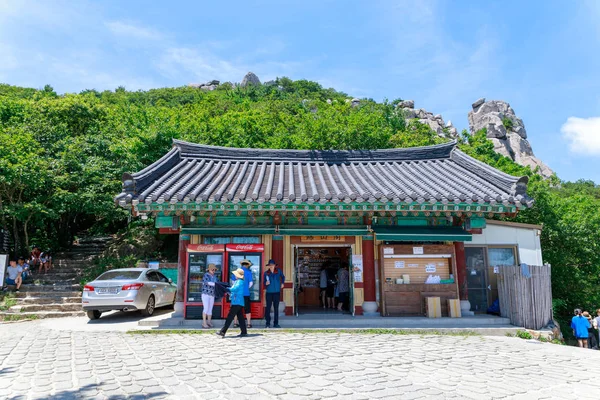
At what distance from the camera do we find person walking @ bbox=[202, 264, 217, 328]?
9.84 m

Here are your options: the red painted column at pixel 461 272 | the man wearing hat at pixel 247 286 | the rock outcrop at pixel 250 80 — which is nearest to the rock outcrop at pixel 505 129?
the rock outcrop at pixel 250 80

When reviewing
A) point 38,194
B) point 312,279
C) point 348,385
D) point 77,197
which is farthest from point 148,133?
point 348,385

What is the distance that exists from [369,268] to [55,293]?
1326 cm

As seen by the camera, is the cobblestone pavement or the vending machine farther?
the vending machine

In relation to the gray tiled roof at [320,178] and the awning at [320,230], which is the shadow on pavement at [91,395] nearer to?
the gray tiled roof at [320,178]

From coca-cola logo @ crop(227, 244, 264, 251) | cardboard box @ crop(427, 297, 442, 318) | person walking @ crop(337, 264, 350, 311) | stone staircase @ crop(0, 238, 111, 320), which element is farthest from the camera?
stone staircase @ crop(0, 238, 111, 320)

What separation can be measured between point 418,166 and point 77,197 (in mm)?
16291

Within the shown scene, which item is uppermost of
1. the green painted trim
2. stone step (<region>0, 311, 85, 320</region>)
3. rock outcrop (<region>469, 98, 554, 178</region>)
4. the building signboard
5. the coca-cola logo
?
rock outcrop (<region>469, 98, 554, 178</region>)

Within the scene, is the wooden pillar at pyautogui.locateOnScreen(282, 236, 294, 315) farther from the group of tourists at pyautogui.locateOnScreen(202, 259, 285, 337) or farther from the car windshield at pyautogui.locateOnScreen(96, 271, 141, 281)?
the car windshield at pyautogui.locateOnScreen(96, 271, 141, 281)

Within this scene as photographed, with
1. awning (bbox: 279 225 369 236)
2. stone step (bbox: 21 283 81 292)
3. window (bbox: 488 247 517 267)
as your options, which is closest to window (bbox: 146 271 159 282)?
stone step (bbox: 21 283 81 292)

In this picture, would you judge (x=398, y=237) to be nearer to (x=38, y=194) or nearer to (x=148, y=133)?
(x=148, y=133)

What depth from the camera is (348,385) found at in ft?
16.9

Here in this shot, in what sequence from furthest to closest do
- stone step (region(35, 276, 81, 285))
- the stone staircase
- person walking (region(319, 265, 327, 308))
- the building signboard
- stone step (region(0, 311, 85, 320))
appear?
1. stone step (region(35, 276, 81, 285))
2. person walking (region(319, 265, 327, 308))
3. the stone staircase
4. stone step (region(0, 311, 85, 320))
5. the building signboard

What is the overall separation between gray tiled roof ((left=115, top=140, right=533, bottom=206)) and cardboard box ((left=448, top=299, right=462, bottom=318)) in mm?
3168
